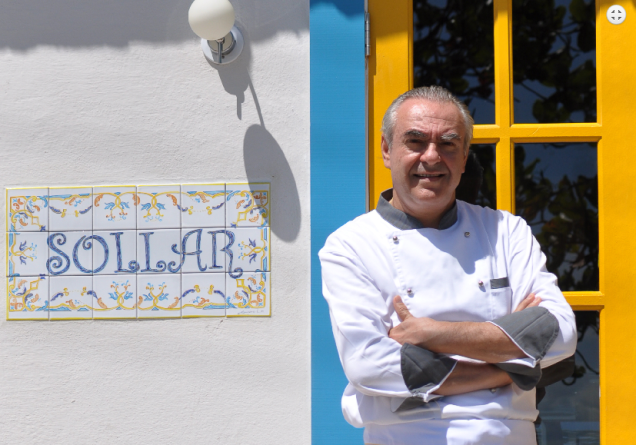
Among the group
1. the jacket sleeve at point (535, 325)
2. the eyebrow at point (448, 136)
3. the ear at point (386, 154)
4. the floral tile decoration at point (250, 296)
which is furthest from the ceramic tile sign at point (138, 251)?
the jacket sleeve at point (535, 325)

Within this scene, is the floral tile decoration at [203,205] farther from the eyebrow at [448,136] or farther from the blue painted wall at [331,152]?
the eyebrow at [448,136]

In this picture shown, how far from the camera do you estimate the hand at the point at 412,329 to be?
1.56m

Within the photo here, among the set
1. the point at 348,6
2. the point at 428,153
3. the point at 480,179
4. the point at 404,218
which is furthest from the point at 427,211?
the point at 348,6

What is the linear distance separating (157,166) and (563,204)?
1.58m

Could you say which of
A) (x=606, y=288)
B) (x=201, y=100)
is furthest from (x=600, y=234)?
(x=201, y=100)

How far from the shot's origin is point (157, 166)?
243 cm

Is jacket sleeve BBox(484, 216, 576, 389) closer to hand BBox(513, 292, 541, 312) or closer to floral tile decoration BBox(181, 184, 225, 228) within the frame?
hand BBox(513, 292, 541, 312)

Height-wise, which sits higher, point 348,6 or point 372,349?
point 348,6

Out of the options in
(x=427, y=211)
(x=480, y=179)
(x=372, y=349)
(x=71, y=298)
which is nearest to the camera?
(x=372, y=349)

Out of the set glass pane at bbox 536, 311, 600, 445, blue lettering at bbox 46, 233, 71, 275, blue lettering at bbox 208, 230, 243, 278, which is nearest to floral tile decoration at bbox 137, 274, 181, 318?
blue lettering at bbox 208, 230, 243, 278

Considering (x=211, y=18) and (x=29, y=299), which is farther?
(x=29, y=299)

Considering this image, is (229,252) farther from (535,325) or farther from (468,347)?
(535,325)

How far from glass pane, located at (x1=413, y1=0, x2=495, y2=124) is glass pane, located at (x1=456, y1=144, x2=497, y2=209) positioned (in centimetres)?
12

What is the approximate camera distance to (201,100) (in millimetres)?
2436
